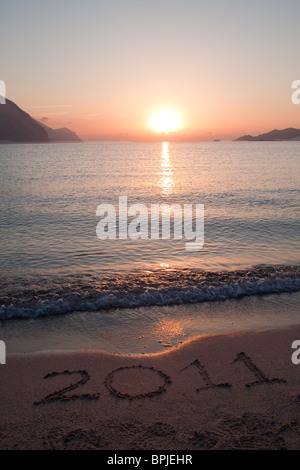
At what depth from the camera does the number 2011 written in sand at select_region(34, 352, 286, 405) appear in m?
5.66

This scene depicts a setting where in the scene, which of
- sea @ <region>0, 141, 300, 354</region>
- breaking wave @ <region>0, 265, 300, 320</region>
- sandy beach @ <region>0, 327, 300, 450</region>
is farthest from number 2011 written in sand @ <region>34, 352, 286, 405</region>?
breaking wave @ <region>0, 265, 300, 320</region>

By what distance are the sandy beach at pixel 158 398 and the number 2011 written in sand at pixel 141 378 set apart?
18 mm

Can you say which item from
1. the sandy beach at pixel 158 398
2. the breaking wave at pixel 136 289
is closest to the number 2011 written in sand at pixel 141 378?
the sandy beach at pixel 158 398

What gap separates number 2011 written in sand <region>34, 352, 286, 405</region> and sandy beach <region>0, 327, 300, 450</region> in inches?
0.7

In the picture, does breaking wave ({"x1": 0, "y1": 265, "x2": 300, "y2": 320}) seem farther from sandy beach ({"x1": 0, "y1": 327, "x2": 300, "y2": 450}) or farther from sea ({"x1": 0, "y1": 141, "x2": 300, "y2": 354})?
sandy beach ({"x1": 0, "y1": 327, "x2": 300, "y2": 450})

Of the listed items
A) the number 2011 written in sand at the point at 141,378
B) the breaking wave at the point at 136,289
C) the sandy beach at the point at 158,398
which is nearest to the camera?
the sandy beach at the point at 158,398

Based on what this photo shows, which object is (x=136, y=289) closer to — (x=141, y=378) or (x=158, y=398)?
(x=141, y=378)

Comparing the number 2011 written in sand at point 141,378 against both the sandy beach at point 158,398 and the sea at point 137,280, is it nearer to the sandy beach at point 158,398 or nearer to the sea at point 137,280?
the sandy beach at point 158,398

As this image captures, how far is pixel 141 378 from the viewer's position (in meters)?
6.16

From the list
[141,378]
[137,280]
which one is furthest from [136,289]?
[141,378]

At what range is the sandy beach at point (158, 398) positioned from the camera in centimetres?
483

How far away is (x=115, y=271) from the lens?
1174 centimetres

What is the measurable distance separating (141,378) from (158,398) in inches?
23.7

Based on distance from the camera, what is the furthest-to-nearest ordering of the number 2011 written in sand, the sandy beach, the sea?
1. the sea
2. the number 2011 written in sand
3. the sandy beach
